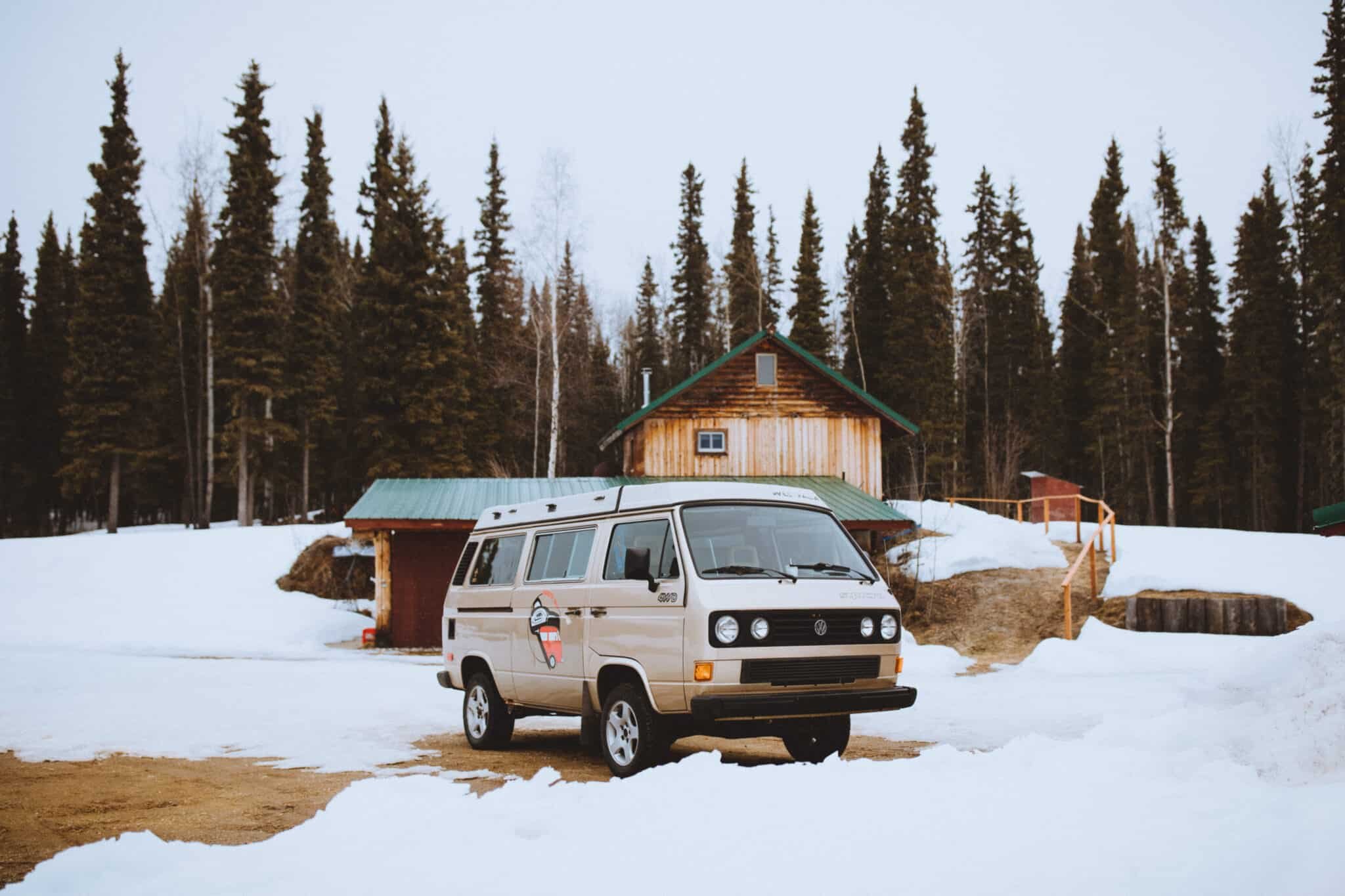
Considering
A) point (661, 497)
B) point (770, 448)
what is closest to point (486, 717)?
point (661, 497)

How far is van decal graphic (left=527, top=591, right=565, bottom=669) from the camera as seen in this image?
9.35 metres

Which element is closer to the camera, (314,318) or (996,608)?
(996,608)

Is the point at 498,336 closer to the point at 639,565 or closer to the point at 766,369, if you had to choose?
the point at 766,369

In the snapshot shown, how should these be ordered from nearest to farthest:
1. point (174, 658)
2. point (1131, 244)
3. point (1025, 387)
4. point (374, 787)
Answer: point (374, 787) < point (174, 658) < point (1131, 244) < point (1025, 387)

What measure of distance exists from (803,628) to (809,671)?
1.12 feet

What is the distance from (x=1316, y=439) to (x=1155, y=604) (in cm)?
4043

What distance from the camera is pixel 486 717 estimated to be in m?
10.4

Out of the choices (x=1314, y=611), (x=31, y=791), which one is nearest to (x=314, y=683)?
(x=31, y=791)

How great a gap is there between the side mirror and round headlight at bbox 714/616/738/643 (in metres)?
0.67

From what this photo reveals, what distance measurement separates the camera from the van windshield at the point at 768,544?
830cm

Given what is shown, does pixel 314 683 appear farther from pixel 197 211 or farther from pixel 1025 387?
pixel 1025 387

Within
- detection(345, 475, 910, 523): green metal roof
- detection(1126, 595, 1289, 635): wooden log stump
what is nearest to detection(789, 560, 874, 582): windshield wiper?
detection(1126, 595, 1289, 635): wooden log stump

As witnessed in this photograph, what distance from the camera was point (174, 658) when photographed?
2147 centimetres

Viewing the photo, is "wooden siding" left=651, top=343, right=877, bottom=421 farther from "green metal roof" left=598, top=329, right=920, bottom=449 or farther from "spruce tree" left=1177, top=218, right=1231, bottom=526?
"spruce tree" left=1177, top=218, right=1231, bottom=526
